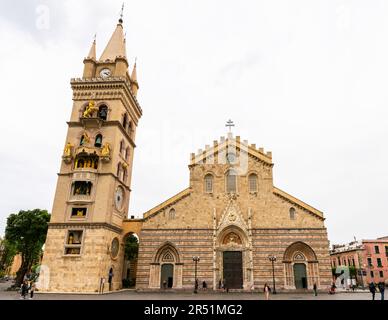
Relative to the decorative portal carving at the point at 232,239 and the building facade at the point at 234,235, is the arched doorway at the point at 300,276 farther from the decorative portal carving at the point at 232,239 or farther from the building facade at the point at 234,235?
the decorative portal carving at the point at 232,239

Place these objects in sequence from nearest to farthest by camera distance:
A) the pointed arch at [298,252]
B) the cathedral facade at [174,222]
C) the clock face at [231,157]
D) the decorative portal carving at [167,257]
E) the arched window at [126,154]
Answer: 1. the cathedral facade at [174,222]
2. the pointed arch at [298,252]
3. the decorative portal carving at [167,257]
4. the clock face at [231,157]
5. the arched window at [126,154]

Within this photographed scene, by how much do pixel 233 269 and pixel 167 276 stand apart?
7306mm

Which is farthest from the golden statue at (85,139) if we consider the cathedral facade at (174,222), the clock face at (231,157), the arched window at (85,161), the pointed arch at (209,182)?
the clock face at (231,157)

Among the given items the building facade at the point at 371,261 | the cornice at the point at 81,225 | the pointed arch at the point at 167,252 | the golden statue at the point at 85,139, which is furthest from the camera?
the building facade at the point at 371,261

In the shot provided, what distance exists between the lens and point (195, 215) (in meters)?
34.3

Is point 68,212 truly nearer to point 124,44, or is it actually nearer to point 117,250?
point 117,250

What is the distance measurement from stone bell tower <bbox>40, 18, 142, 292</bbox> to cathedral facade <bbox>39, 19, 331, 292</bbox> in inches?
4.1

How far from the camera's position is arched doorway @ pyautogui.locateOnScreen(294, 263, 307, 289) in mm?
31578

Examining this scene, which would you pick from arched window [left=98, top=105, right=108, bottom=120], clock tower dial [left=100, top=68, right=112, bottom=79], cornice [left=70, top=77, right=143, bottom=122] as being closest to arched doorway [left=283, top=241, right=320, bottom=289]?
arched window [left=98, top=105, right=108, bottom=120]

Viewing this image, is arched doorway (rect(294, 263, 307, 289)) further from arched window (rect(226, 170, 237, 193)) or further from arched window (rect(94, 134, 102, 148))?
arched window (rect(94, 134, 102, 148))

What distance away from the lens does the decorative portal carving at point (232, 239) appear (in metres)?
33.4

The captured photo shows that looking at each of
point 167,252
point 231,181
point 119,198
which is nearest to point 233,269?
point 167,252

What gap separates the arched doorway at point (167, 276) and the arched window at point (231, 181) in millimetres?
10880
